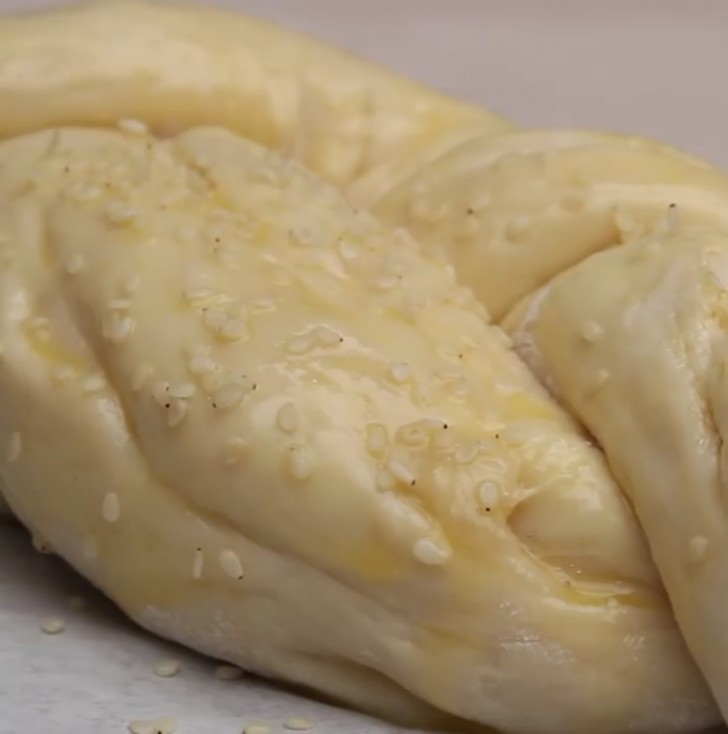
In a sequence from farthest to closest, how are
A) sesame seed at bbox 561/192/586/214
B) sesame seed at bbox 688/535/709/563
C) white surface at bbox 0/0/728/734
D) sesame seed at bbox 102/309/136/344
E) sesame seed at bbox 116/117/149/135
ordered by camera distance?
white surface at bbox 0/0/728/734
sesame seed at bbox 116/117/149/135
sesame seed at bbox 561/192/586/214
sesame seed at bbox 102/309/136/344
sesame seed at bbox 688/535/709/563

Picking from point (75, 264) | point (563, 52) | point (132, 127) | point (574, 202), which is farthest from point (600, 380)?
point (563, 52)

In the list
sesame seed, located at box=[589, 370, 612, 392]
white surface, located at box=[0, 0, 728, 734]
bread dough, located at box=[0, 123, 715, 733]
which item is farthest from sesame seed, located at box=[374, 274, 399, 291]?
white surface, located at box=[0, 0, 728, 734]

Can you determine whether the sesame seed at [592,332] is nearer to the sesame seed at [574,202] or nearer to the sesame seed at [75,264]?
the sesame seed at [574,202]

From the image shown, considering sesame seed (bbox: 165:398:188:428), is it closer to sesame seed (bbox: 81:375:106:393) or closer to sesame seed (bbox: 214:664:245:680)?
sesame seed (bbox: 81:375:106:393)

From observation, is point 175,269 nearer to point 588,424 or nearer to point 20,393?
point 20,393

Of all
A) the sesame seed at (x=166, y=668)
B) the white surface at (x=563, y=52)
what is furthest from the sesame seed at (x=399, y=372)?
the white surface at (x=563, y=52)

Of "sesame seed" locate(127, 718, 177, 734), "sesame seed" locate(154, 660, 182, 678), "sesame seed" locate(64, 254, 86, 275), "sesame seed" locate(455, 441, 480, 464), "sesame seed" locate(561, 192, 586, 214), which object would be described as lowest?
"sesame seed" locate(154, 660, 182, 678)

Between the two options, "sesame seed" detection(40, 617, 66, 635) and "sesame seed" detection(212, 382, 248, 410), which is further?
"sesame seed" detection(40, 617, 66, 635)

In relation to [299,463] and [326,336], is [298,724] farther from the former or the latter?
[326,336]
